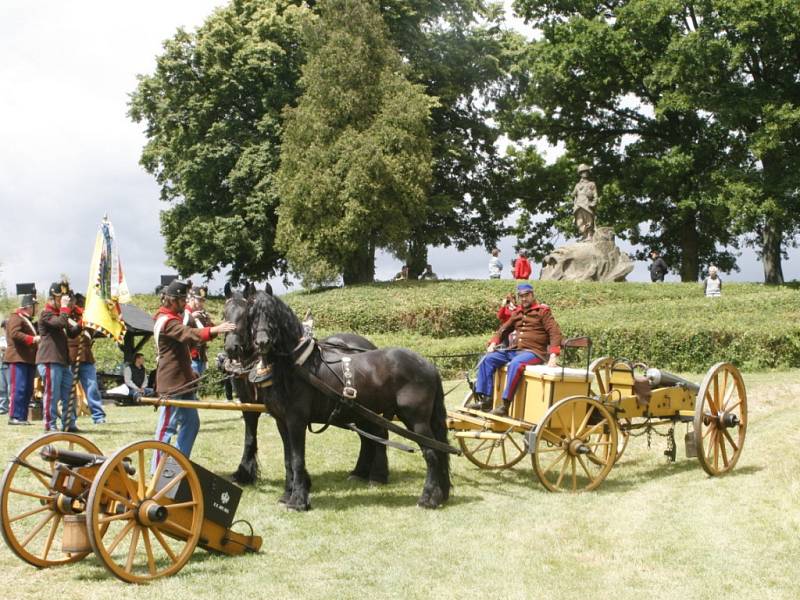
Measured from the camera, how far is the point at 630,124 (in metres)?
40.1

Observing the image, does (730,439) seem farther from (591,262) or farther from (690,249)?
(690,249)

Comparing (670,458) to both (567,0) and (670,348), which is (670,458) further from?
(567,0)

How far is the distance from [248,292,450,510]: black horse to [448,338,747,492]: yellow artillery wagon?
0.72 meters

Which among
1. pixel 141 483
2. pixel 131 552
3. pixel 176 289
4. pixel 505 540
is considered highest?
pixel 176 289

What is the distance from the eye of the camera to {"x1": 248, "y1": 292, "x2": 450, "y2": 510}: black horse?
30.9 ft

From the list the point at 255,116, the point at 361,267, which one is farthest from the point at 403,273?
the point at 255,116

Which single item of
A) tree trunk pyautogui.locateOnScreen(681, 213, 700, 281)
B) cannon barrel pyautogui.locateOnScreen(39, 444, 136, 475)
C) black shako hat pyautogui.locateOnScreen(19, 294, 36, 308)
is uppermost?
tree trunk pyautogui.locateOnScreen(681, 213, 700, 281)

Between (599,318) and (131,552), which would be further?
(599,318)

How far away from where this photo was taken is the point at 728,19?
3269 cm

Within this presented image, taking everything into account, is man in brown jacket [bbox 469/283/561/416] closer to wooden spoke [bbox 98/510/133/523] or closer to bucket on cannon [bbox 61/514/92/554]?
wooden spoke [bbox 98/510/133/523]

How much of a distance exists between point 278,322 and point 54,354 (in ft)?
17.6

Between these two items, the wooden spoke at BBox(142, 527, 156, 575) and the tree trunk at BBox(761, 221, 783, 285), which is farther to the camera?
the tree trunk at BBox(761, 221, 783, 285)

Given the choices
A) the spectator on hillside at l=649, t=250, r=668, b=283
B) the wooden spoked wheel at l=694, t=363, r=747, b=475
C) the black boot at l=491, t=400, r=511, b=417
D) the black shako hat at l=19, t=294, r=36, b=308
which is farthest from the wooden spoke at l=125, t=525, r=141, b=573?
the spectator on hillside at l=649, t=250, r=668, b=283

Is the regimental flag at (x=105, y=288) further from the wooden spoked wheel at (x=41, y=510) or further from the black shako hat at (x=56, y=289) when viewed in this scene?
the wooden spoked wheel at (x=41, y=510)
